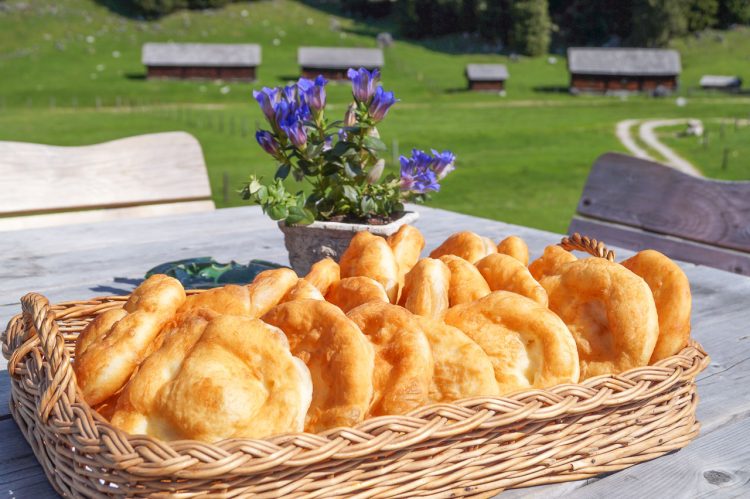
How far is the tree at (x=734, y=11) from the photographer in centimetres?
7125

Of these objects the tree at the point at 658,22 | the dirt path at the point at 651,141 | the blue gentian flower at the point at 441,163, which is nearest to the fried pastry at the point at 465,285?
the blue gentian flower at the point at 441,163

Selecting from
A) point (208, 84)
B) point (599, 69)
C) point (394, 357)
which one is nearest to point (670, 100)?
point (599, 69)

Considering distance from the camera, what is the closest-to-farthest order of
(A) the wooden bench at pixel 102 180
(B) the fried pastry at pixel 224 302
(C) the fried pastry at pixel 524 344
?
1. (C) the fried pastry at pixel 524 344
2. (B) the fried pastry at pixel 224 302
3. (A) the wooden bench at pixel 102 180

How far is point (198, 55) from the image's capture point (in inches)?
2276

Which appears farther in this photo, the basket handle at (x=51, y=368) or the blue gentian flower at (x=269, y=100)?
the blue gentian flower at (x=269, y=100)

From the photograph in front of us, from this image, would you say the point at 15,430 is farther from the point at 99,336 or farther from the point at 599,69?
the point at 599,69

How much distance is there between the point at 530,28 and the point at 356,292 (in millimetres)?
71298

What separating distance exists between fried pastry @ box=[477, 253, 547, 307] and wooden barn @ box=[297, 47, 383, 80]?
58.1m

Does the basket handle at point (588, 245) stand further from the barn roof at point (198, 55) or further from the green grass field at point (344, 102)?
the barn roof at point (198, 55)

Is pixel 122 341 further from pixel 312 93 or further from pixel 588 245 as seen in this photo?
pixel 588 245

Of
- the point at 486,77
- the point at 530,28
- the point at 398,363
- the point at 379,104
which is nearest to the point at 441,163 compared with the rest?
the point at 379,104

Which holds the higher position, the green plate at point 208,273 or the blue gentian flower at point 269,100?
the blue gentian flower at point 269,100

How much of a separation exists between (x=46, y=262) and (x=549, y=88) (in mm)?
55224

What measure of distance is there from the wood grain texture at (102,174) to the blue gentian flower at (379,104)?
2.96 m
